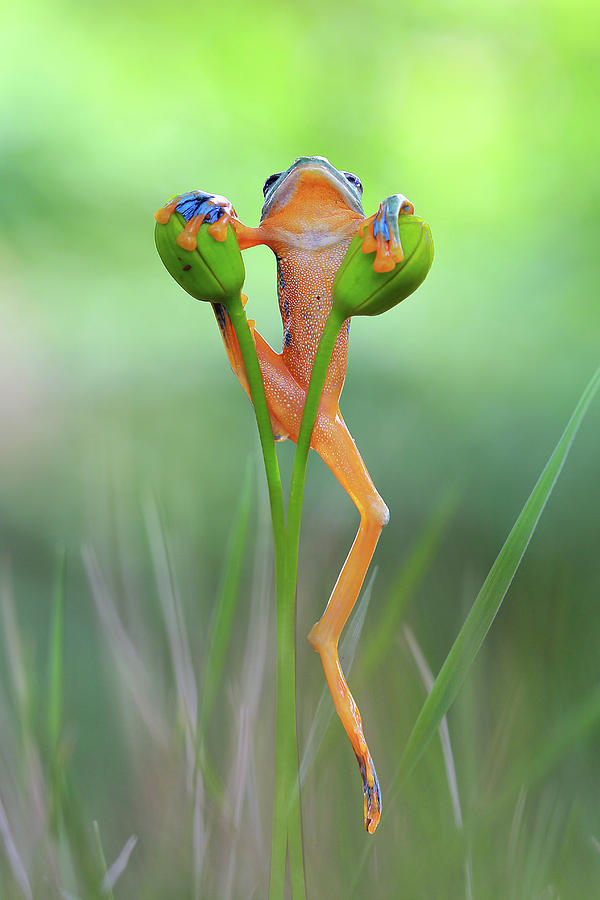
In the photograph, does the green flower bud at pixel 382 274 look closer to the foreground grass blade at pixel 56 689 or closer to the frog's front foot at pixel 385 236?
the frog's front foot at pixel 385 236

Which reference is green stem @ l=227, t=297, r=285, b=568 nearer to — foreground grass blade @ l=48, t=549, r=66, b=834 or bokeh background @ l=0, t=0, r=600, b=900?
bokeh background @ l=0, t=0, r=600, b=900

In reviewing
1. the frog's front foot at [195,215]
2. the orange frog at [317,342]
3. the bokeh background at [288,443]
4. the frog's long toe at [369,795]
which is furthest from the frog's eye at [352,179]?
the frog's long toe at [369,795]

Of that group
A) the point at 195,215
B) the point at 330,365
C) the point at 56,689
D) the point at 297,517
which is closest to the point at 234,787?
the point at 56,689

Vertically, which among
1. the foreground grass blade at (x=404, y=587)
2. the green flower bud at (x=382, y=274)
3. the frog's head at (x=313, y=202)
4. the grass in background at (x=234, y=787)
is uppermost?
the frog's head at (x=313, y=202)

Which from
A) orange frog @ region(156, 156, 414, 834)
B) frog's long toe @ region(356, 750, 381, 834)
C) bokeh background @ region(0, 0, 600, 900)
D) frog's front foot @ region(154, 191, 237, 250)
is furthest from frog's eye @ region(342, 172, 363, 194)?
frog's long toe @ region(356, 750, 381, 834)

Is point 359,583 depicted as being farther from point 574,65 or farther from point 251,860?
point 574,65
